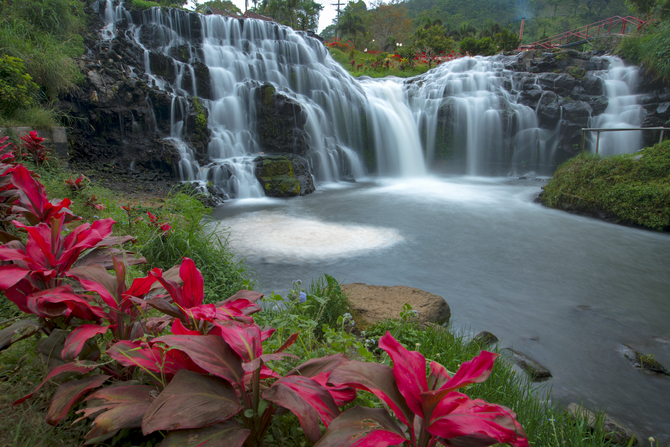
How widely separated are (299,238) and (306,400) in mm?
5914

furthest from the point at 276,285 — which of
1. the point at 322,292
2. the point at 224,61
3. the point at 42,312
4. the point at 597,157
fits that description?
the point at 224,61

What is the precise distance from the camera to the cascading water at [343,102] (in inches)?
491

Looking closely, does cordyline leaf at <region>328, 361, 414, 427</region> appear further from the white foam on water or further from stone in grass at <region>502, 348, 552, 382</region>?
the white foam on water

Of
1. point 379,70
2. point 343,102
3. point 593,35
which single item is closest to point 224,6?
point 379,70

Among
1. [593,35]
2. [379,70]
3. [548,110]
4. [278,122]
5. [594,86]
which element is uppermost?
[593,35]

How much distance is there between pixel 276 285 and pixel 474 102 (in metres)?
14.6

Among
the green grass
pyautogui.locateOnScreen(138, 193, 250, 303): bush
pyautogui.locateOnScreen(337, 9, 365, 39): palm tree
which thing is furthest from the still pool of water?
pyautogui.locateOnScreen(337, 9, 365, 39): palm tree

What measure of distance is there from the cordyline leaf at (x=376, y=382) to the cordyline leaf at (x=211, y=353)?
241mm

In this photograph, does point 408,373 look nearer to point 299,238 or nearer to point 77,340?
point 77,340

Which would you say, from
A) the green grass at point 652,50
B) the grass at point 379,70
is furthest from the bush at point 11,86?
the green grass at point 652,50

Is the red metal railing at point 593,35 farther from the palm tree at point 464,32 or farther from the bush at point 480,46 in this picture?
the palm tree at point 464,32

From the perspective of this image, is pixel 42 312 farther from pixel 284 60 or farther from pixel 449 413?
pixel 284 60

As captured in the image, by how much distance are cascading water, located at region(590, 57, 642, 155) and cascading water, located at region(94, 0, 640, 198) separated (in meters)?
0.05

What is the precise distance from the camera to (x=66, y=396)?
97 centimetres
